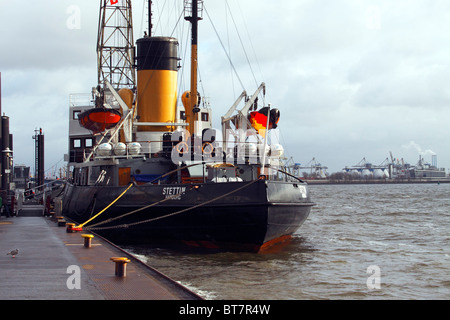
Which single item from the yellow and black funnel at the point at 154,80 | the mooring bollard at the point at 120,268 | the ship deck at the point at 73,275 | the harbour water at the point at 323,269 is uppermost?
the yellow and black funnel at the point at 154,80

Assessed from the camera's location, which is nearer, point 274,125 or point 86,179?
point 274,125

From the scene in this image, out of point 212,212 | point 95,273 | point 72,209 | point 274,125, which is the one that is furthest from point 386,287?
point 72,209

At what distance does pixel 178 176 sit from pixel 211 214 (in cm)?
341

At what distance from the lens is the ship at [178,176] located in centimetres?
1870

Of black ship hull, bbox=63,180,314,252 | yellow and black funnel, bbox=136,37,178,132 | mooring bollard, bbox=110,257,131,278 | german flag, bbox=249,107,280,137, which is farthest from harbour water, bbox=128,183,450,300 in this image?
yellow and black funnel, bbox=136,37,178,132

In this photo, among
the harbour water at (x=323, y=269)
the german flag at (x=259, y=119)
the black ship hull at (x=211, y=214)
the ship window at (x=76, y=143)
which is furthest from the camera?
the ship window at (x=76, y=143)

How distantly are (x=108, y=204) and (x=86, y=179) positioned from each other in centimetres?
535

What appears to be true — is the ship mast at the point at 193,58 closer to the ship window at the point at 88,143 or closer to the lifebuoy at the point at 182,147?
the lifebuoy at the point at 182,147

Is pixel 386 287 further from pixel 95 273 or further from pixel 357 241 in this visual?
pixel 357 241

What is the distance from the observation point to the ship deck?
10.1 metres

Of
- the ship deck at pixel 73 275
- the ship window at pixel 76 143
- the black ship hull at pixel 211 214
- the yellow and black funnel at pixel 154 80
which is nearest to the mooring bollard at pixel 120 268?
the ship deck at pixel 73 275

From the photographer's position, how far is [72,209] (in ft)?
93.8

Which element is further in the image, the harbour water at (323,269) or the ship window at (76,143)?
the ship window at (76,143)

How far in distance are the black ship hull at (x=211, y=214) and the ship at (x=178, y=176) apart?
34 mm
